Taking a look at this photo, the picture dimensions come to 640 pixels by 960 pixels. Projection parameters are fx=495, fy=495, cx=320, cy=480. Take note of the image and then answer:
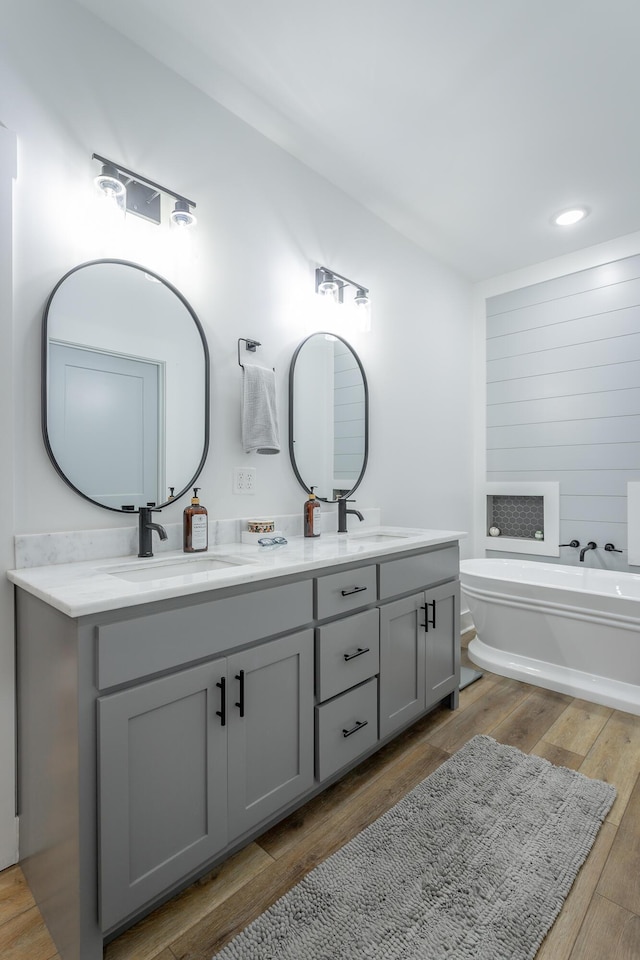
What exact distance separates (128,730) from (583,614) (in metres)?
2.31

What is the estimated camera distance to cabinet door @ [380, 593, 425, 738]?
1971mm

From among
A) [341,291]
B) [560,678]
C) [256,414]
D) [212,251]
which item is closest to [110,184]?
[212,251]

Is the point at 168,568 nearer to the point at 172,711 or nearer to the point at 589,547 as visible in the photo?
the point at 172,711

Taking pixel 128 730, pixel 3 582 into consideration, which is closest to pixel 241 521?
pixel 3 582

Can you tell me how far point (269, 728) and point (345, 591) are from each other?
51cm

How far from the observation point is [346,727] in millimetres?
1791

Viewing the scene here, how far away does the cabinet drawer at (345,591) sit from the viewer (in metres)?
1.69

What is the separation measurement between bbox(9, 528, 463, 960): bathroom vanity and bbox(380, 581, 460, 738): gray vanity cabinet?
0.08 meters

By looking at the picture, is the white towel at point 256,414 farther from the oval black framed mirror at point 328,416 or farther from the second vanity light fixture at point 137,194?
the second vanity light fixture at point 137,194

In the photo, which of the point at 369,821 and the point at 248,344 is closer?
the point at 369,821

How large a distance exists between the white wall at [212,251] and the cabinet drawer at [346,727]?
0.88m

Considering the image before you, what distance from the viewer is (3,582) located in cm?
147

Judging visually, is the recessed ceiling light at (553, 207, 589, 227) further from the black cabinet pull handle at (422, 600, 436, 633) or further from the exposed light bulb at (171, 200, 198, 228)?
the black cabinet pull handle at (422, 600, 436, 633)

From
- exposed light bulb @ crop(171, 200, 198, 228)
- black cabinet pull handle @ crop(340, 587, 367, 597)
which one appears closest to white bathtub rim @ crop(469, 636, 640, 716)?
black cabinet pull handle @ crop(340, 587, 367, 597)
